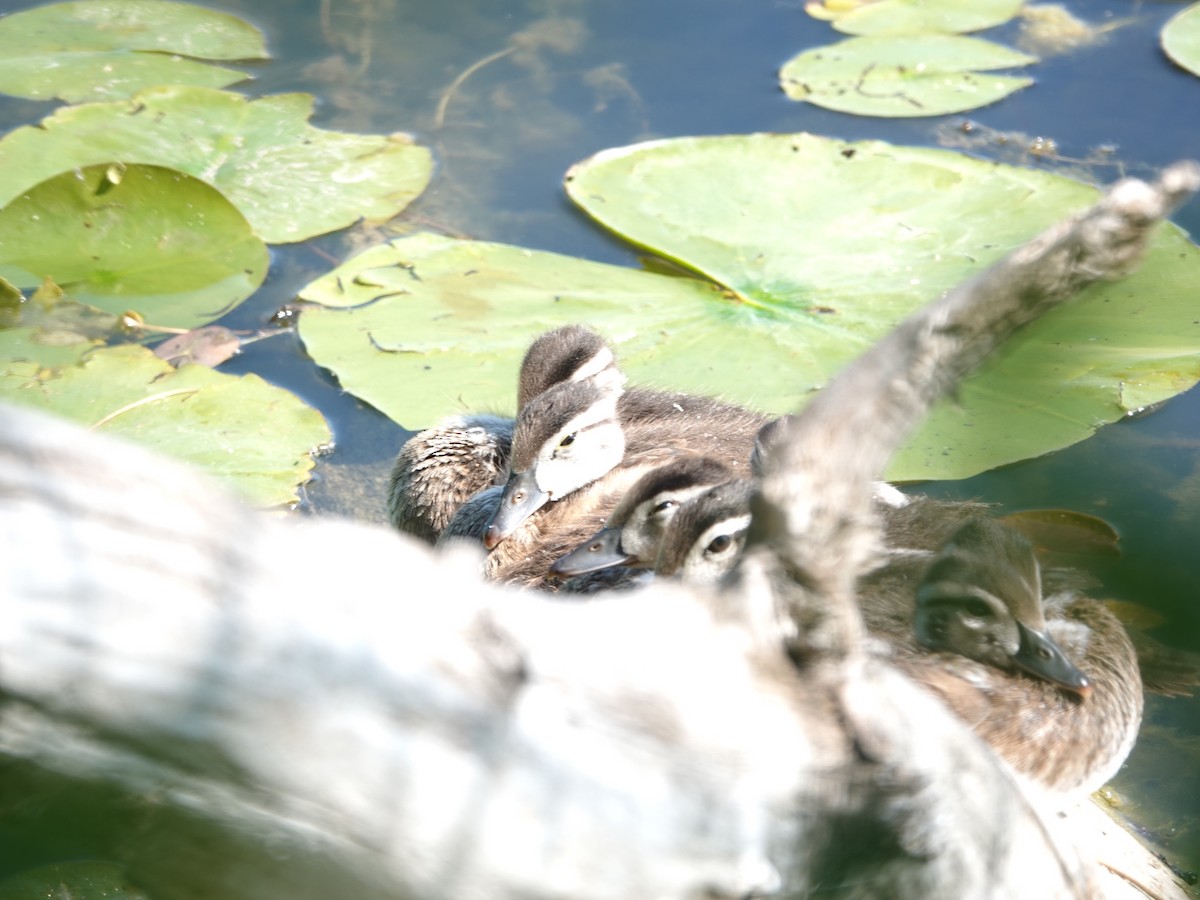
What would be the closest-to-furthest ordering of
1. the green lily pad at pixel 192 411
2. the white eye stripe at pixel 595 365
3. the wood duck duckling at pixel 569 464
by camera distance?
the wood duck duckling at pixel 569 464
the white eye stripe at pixel 595 365
the green lily pad at pixel 192 411

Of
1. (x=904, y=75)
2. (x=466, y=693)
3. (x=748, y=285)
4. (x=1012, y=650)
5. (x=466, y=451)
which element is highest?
(x=466, y=693)

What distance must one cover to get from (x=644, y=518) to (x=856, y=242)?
2.22 meters

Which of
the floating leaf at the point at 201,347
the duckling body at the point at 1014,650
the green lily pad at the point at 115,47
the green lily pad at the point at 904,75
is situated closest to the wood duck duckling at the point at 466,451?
the floating leaf at the point at 201,347

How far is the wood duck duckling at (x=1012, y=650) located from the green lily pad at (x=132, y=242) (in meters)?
3.23

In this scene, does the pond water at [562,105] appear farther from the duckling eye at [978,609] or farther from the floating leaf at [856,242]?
the duckling eye at [978,609]

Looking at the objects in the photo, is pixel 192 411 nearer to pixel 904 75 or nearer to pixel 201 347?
pixel 201 347

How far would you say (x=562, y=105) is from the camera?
6.19 metres

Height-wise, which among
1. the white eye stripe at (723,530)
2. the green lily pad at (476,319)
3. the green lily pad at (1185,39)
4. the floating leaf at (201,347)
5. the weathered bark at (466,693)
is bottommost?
the floating leaf at (201,347)

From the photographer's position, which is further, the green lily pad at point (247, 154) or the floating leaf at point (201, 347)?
the green lily pad at point (247, 154)

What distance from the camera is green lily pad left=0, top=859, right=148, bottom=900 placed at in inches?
102

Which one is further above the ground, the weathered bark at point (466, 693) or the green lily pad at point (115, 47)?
the weathered bark at point (466, 693)

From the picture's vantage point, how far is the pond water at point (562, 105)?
4.73 m

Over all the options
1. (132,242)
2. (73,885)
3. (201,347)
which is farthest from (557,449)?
(132,242)

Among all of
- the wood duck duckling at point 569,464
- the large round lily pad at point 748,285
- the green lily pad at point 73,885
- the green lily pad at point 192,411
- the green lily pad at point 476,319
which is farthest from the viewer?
the green lily pad at point 476,319
